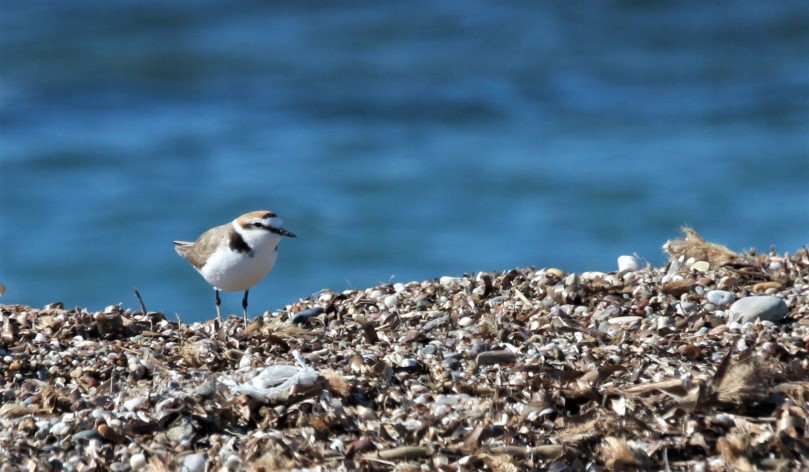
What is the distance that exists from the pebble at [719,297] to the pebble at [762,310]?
18cm

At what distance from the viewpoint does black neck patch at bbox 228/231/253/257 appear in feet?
19.7

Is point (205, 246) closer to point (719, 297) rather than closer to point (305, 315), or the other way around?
point (305, 315)

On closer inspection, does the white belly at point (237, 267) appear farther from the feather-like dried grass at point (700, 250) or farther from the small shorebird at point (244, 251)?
the feather-like dried grass at point (700, 250)

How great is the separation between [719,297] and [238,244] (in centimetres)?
249

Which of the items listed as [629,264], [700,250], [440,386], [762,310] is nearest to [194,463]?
[440,386]

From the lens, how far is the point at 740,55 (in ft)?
60.2

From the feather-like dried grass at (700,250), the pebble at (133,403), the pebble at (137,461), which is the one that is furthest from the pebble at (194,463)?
the feather-like dried grass at (700,250)

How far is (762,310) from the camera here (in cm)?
457

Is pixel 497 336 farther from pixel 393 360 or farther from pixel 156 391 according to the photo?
pixel 156 391

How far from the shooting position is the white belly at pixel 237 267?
19.7 ft

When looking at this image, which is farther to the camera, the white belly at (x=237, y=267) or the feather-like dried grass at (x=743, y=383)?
the white belly at (x=237, y=267)

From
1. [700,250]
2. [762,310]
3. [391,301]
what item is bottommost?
[762,310]

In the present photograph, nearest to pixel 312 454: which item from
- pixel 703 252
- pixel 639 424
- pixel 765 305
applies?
pixel 639 424

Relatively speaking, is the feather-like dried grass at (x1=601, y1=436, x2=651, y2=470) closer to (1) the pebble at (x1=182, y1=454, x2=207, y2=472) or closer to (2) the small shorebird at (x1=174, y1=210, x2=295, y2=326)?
(1) the pebble at (x1=182, y1=454, x2=207, y2=472)
